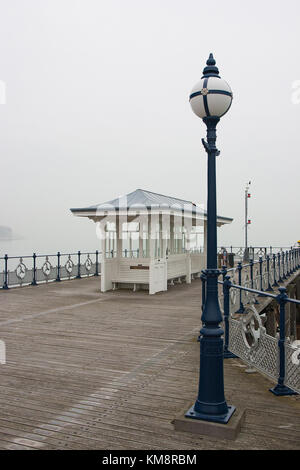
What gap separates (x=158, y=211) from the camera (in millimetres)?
14250

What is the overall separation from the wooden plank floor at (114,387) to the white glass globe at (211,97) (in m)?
3.33

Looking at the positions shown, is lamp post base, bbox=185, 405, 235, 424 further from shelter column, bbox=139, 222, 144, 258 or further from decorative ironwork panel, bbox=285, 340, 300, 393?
shelter column, bbox=139, 222, 144, 258

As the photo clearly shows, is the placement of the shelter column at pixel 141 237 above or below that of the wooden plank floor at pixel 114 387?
above

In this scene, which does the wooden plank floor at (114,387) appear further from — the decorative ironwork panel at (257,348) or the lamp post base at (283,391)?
the decorative ironwork panel at (257,348)

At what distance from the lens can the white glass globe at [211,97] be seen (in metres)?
4.45

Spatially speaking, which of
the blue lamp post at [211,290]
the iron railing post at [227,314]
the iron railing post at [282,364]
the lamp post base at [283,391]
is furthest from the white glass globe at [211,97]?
the lamp post base at [283,391]

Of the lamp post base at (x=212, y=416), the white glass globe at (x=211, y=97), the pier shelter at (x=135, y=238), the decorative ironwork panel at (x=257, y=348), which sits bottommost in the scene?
the lamp post base at (x=212, y=416)

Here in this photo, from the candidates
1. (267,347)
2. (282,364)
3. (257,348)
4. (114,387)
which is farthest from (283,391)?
(114,387)

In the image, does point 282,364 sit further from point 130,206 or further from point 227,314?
point 130,206

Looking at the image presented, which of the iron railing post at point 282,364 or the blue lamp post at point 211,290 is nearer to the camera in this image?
the blue lamp post at point 211,290

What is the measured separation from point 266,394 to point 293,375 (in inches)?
17.9

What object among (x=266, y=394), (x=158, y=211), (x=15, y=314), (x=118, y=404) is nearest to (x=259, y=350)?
(x=266, y=394)

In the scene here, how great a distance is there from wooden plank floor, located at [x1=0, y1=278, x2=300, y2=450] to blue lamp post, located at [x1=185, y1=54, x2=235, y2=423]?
1.17ft
